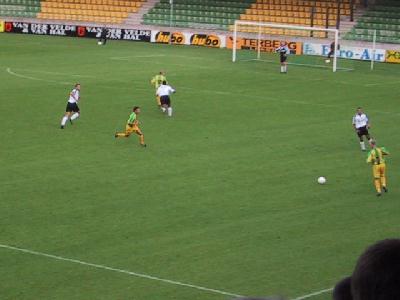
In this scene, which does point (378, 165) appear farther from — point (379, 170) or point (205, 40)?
point (205, 40)

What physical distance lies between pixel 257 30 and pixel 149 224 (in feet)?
152

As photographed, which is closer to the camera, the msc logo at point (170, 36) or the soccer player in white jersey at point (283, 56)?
the soccer player in white jersey at point (283, 56)

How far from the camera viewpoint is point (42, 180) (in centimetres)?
2530

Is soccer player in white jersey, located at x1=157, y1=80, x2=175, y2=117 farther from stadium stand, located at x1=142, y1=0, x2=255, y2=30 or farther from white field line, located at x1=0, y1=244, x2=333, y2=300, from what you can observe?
stadium stand, located at x1=142, y1=0, x2=255, y2=30

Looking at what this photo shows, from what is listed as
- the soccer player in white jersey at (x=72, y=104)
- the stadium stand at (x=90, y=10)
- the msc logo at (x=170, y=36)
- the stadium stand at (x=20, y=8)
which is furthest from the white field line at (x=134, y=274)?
the stadium stand at (x=20, y=8)

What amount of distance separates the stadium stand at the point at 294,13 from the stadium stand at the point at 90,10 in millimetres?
10576

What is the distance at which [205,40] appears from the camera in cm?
6775

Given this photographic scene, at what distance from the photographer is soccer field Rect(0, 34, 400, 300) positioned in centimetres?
1680

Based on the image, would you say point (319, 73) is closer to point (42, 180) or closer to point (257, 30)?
point (257, 30)

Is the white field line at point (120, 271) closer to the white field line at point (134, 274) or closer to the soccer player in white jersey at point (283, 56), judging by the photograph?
the white field line at point (134, 274)

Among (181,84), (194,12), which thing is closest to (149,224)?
(181,84)

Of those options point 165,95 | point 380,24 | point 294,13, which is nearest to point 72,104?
point 165,95

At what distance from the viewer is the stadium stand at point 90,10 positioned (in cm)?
7462

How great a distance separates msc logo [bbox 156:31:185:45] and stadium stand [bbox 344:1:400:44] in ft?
41.0
